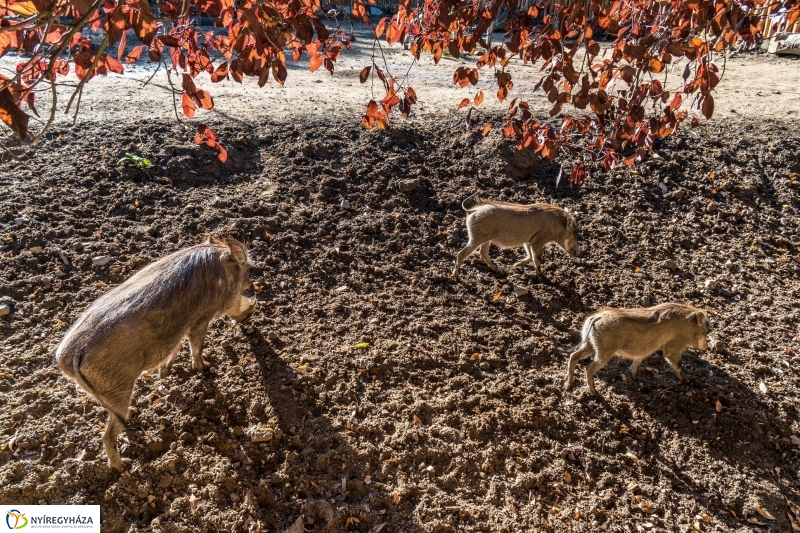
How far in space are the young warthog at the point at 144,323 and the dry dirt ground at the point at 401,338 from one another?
1.13ft

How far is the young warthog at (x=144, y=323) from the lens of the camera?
2602 millimetres

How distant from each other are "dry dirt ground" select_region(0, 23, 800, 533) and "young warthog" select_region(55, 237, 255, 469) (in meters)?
0.34

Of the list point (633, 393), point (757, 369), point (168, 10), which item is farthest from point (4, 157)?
point (757, 369)

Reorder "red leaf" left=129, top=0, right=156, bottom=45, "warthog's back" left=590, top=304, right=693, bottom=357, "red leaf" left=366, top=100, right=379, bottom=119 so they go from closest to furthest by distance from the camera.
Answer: "red leaf" left=129, top=0, right=156, bottom=45, "red leaf" left=366, top=100, right=379, bottom=119, "warthog's back" left=590, top=304, right=693, bottom=357

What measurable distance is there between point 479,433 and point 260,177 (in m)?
3.25

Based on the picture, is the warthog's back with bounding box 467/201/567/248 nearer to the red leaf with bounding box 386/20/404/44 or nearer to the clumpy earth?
the clumpy earth

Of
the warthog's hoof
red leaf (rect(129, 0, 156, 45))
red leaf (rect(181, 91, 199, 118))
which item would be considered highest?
red leaf (rect(129, 0, 156, 45))

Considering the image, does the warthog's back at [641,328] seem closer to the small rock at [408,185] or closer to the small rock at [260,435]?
the small rock at [260,435]

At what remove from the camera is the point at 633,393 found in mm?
3447

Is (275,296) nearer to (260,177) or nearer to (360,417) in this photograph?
(360,417)

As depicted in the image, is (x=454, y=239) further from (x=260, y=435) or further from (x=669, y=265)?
(x=260, y=435)

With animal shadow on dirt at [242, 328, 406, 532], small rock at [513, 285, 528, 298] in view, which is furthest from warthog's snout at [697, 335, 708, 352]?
animal shadow on dirt at [242, 328, 406, 532]

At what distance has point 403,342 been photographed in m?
3.66

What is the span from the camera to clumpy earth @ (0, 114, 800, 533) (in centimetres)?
278
